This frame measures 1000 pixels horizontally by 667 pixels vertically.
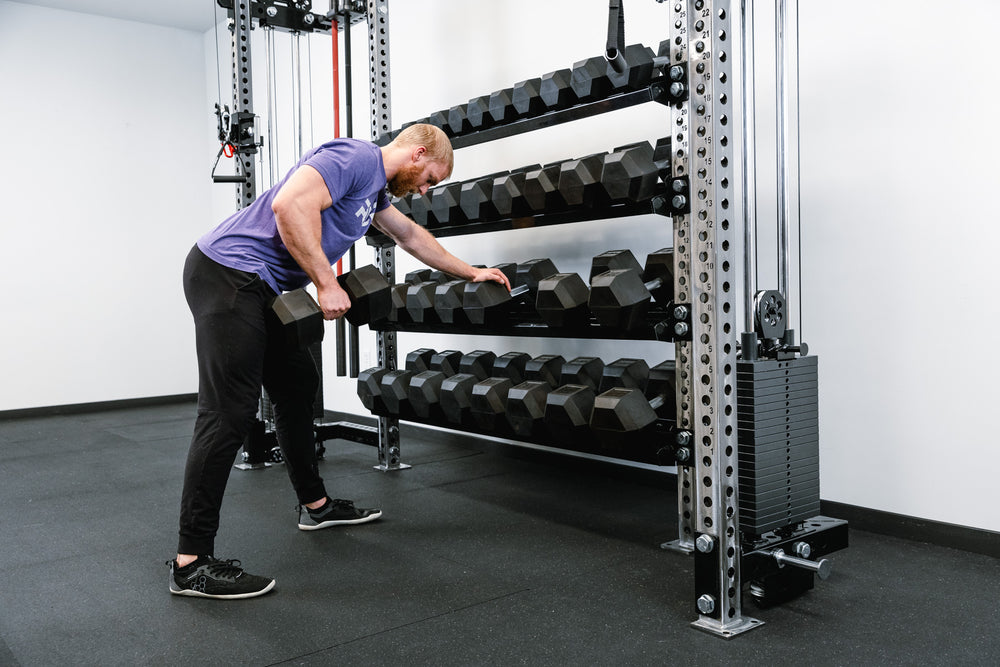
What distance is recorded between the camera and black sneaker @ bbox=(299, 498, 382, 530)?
2.60m

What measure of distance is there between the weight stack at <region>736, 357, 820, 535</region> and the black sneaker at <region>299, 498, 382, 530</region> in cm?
131

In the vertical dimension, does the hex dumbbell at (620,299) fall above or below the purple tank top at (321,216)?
below

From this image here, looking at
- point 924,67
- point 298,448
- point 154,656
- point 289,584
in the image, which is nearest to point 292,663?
point 154,656

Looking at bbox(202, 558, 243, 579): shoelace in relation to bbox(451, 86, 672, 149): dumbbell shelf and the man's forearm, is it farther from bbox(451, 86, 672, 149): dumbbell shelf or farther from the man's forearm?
bbox(451, 86, 672, 149): dumbbell shelf

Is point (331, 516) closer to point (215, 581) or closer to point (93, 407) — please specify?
point (215, 581)

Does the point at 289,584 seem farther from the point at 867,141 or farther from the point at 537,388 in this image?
the point at 867,141

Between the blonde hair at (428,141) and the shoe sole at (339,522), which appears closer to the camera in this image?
the blonde hair at (428,141)

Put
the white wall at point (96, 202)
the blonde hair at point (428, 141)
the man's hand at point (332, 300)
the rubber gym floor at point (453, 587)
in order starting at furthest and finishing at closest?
1. the white wall at point (96, 202)
2. the blonde hair at point (428, 141)
3. the man's hand at point (332, 300)
4. the rubber gym floor at point (453, 587)

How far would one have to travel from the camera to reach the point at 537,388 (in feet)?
7.72

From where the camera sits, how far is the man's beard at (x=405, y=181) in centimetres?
230

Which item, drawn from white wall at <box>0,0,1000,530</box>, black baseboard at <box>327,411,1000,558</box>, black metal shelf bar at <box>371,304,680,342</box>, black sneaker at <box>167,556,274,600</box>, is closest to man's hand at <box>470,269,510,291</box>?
black metal shelf bar at <box>371,304,680,342</box>

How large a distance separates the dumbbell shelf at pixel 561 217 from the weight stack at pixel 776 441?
18.4 inches

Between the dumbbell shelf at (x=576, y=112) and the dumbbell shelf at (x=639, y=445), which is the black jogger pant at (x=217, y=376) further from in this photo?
the dumbbell shelf at (x=576, y=112)

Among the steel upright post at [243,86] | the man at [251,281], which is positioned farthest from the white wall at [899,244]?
the steel upright post at [243,86]
